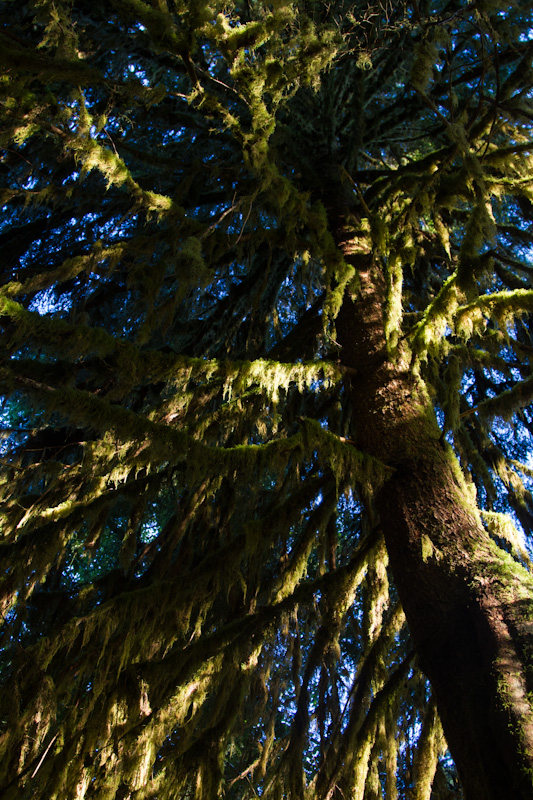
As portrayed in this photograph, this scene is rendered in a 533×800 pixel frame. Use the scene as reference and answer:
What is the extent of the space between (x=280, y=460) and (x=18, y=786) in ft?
6.37

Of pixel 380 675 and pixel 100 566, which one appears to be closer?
pixel 380 675

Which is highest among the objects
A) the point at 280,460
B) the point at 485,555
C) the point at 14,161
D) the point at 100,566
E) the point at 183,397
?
the point at 14,161

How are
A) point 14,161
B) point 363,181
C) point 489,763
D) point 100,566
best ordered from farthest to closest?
point 100,566, point 363,181, point 14,161, point 489,763

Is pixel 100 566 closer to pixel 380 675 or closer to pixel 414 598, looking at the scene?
pixel 380 675

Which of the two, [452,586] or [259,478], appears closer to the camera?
[452,586]

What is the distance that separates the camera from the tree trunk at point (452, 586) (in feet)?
5.99

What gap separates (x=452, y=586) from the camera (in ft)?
7.54

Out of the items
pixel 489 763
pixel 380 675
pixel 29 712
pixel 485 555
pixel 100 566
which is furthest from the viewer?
pixel 100 566

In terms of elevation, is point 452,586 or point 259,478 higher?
point 259,478

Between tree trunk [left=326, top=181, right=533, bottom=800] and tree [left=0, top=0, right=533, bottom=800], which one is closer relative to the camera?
tree trunk [left=326, top=181, right=533, bottom=800]

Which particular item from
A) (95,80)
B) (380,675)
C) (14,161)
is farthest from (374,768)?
(14,161)

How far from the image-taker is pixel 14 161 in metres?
4.64

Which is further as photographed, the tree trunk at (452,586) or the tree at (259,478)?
the tree at (259,478)

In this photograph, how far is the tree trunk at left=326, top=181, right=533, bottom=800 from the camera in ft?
5.99
